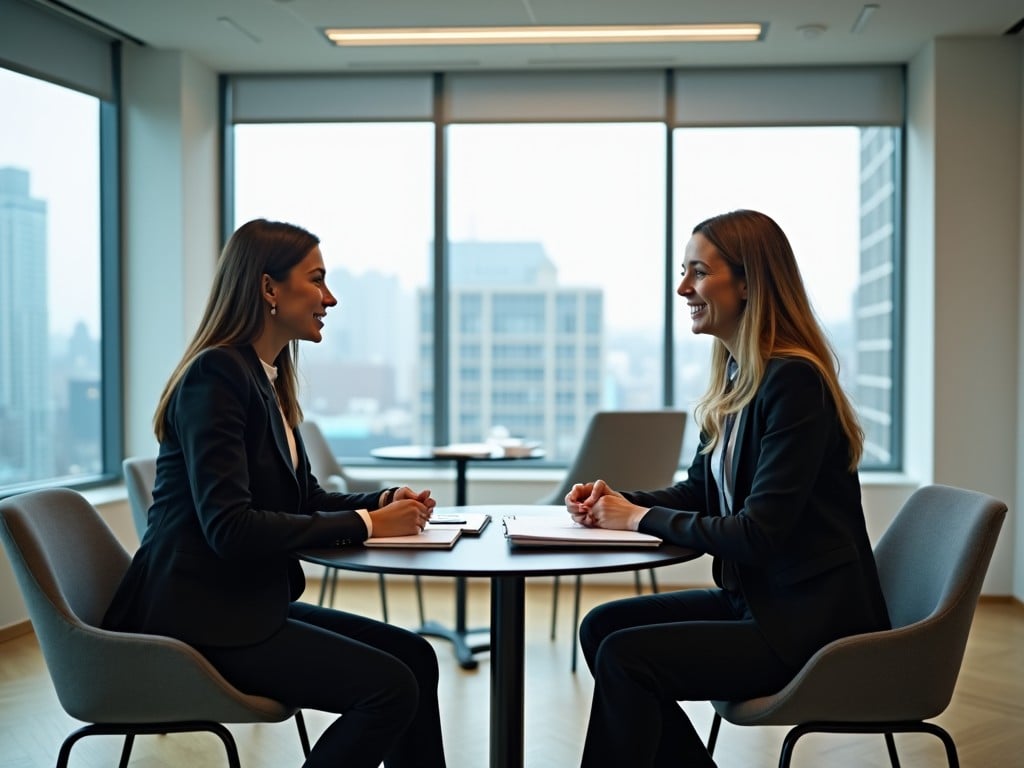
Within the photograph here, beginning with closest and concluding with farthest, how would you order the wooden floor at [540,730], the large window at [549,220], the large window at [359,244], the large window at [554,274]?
the wooden floor at [540,730]
the large window at [549,220]
the large window at [554,274]
the large window at [359,244]

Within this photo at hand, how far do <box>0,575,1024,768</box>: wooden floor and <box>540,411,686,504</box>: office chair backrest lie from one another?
729mm

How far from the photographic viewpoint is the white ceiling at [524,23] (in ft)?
14.5

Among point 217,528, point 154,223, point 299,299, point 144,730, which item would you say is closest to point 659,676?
point 217,528

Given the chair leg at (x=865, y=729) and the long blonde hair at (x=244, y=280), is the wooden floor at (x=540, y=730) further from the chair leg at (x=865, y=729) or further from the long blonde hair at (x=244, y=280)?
the long blonde hair at (x=244, y=280)

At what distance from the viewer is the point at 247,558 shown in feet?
6.31

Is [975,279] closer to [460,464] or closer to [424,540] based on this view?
[460,464]

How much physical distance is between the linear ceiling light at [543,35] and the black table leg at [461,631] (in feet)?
6.56

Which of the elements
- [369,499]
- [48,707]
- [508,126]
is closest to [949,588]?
[369,499]

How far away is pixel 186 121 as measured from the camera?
17.2 ft

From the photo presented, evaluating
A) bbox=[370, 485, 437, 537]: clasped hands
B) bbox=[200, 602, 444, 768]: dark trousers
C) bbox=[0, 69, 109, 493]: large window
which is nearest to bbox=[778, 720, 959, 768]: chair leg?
bbox=[200, 602, 444, 768]: dark trousers

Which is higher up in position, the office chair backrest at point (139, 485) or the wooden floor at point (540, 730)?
the office chair backrest at point (139, 485)

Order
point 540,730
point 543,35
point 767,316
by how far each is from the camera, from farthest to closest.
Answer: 1. point 543,35
2. point 540,730
3. point 767,316

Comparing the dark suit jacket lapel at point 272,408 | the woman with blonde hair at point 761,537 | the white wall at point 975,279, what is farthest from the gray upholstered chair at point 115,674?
the white wall at point 975,279

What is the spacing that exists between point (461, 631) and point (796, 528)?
101 inches
